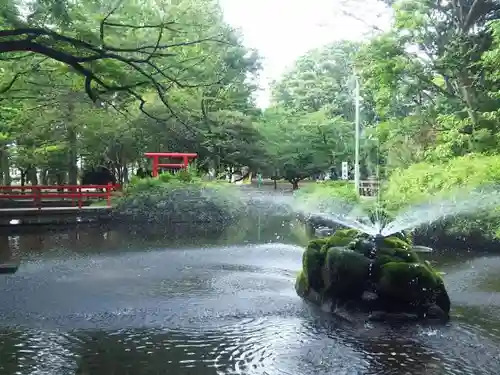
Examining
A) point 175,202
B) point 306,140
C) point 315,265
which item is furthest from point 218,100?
point 315,265

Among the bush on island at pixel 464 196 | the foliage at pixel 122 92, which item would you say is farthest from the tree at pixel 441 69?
the foliage at pixel 122 92

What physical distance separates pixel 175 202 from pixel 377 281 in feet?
52.3

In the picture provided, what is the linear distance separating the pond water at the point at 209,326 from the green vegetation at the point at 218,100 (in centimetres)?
355

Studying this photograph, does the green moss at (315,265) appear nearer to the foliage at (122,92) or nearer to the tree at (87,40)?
the foliage at (122,92)

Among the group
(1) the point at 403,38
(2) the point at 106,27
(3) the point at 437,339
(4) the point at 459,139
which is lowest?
(3) the point at 437,339

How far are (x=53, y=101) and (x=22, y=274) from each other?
1275 centimetres

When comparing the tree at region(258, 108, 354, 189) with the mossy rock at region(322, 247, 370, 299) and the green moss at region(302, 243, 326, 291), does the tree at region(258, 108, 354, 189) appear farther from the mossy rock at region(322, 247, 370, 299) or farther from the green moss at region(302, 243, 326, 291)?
the mossy rock at region(322, 247, 370, 299)

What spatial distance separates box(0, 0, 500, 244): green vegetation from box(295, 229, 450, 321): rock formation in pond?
4704 millimetres

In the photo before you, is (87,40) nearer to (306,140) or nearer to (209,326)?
(209,326)

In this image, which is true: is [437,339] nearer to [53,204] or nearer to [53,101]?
[53,101]

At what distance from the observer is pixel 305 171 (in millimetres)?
38469

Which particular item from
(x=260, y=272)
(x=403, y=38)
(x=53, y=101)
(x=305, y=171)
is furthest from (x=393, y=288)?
(x=305, y=171)

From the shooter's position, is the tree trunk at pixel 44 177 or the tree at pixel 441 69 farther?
the tree trunk at pixel 44 177

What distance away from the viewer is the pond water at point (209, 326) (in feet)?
19.3
